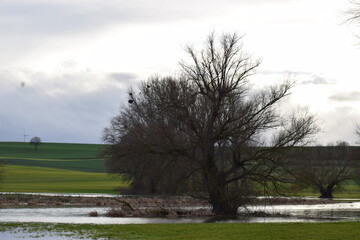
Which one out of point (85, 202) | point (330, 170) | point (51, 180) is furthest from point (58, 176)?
point (85, 202)

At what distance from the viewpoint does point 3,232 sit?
31422 millimetres

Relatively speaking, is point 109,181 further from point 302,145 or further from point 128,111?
point 302,145

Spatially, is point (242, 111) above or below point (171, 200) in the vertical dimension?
above

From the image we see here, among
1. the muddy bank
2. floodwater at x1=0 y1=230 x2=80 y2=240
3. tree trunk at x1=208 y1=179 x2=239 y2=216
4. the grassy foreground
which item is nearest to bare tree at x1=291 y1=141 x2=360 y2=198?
the muddy bank

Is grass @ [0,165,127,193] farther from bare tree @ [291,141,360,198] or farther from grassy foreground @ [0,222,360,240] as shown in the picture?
grassy foreground @ [0,222,360,240]

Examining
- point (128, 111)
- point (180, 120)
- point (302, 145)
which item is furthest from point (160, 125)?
point (128, 111)

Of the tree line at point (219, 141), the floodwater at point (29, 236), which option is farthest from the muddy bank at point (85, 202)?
the floodwater at point (29, 236)

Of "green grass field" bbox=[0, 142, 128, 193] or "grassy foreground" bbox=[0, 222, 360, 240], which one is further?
"green grass field" bbox=[0, 142, 128, 193]

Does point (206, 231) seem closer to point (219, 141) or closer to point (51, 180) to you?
point (219, 141)

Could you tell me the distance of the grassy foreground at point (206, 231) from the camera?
27156 mm

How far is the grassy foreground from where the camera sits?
27.2 metres

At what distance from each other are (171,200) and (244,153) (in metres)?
18.2

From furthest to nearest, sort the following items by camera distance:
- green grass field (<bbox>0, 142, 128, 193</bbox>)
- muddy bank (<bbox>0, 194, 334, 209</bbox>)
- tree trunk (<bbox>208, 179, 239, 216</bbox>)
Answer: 1. green grass field (<bbox>0, 142, 128, 193</bbox>)
2. muddy bank (<bbox>0, 194, 334, 209</bbox>)
3. tree trunk (<bbox>208, 179, 239, 216</bbox>)

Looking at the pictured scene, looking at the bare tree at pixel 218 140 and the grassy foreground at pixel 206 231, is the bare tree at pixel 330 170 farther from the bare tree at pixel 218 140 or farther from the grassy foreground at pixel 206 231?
the grassy foreground at pixel 206 231
